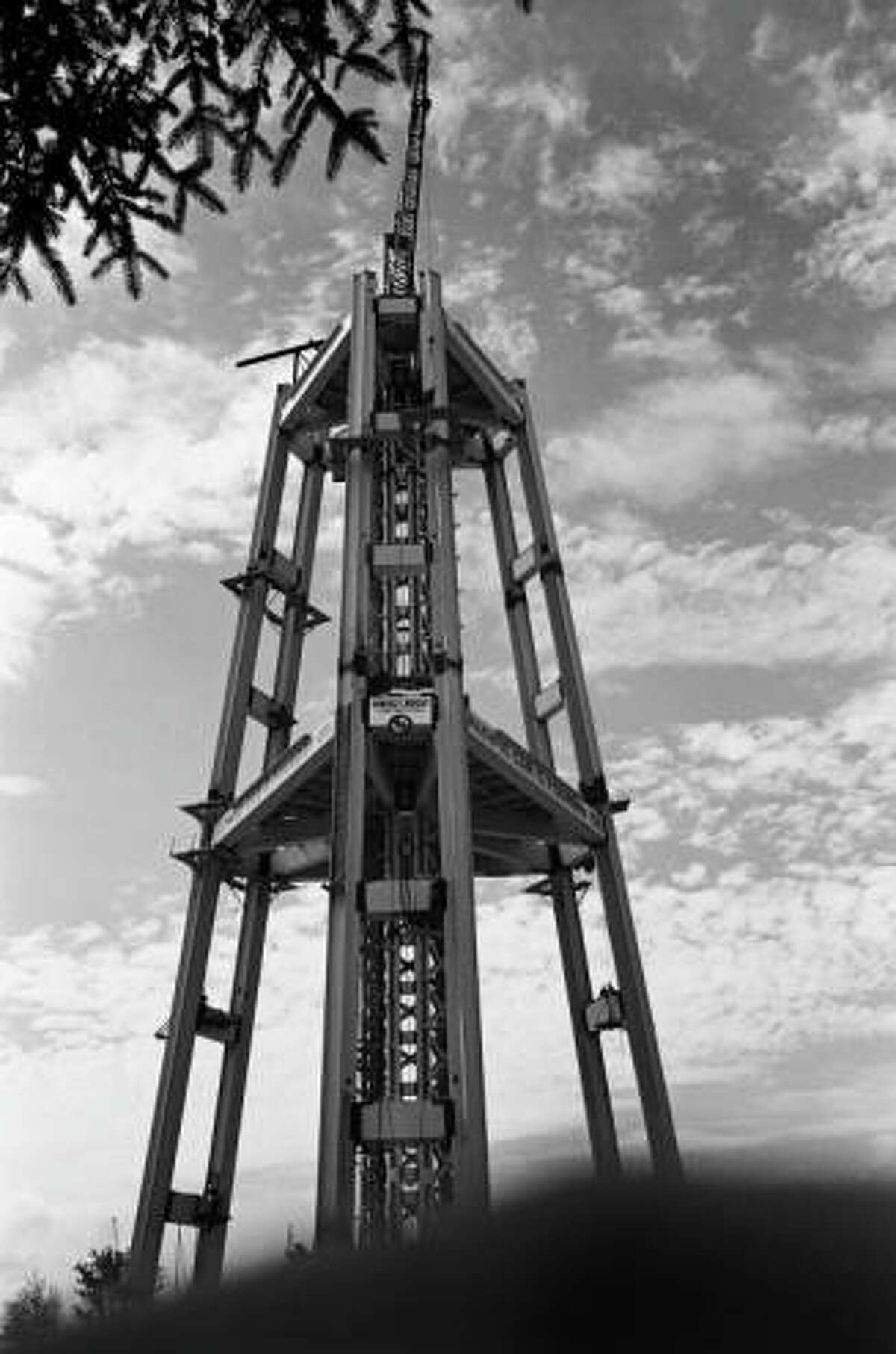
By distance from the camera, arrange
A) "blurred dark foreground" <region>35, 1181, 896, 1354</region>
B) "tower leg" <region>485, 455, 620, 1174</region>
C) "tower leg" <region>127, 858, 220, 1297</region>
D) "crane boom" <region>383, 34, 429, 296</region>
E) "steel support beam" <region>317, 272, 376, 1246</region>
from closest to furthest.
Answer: "blurred dark foreground" <region>35, 1181, 896, 1354</region> < "steel support beam" <region>317, 272, 376, 1246</region> < "tower leg" <region>127, 858, 220, 1297</region> < "tower leg" <region>485, 455, 620, 1174</region> < "crane boom" <region>383, 34, 429, 296</region>

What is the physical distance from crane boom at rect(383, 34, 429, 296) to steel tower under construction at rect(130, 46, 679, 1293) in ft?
41.9

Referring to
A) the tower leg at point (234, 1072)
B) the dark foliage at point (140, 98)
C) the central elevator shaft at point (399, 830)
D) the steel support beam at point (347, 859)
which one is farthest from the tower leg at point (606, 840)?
the dark foliage at point (140, 98)

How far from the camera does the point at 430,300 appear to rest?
5375 centimetres

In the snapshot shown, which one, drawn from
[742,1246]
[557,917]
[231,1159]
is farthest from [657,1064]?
[742,1246]

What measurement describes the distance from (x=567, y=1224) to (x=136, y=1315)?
48.8 inches

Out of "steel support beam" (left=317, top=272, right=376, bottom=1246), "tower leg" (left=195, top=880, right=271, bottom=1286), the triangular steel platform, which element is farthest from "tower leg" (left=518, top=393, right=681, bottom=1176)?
"tower leg" (left=195, top=880, right=271, bottom=1286)

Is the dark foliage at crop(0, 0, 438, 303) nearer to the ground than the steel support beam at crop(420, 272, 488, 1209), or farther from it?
nearer to the ground

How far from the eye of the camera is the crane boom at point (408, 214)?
233 feet

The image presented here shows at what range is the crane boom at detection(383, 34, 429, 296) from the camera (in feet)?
233

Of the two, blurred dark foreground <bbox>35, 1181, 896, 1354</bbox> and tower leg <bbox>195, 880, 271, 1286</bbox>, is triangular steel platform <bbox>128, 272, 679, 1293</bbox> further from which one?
blurred dark foreground <bbox>35, 1181, 896, 1354</bbox>

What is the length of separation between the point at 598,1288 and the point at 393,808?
4418 centimetres

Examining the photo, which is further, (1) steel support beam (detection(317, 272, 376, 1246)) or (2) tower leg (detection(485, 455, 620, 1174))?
(2) tower leg (detection(485, 455, 620, 1174))

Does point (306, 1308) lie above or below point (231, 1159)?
below

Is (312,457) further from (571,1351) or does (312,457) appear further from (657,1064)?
(571,1351)
